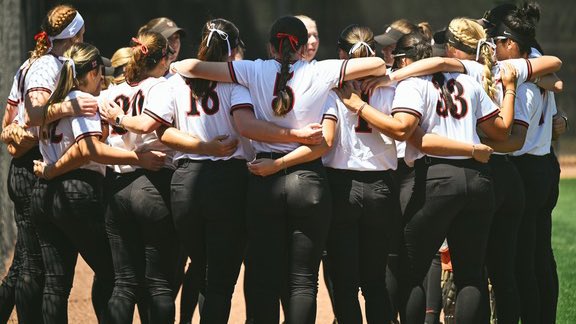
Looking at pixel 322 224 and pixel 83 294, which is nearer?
pixel 322 224

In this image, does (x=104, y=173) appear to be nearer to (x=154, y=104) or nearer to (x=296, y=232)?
(x=154, y=104)

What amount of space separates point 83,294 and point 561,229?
248 inches

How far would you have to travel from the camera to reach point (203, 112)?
548 cm

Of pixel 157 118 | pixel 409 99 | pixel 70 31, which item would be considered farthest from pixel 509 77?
pixel 70 31

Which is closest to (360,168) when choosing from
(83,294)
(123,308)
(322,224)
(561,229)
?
(322,224)

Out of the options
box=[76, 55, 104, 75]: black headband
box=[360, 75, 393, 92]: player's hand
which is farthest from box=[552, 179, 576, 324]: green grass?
box=[76, 55, 104, 75]: black headband

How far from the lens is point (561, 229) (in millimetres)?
12234

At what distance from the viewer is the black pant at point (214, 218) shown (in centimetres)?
536

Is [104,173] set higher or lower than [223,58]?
lower

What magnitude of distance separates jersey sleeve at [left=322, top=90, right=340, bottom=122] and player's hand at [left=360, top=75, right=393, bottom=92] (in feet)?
0.60

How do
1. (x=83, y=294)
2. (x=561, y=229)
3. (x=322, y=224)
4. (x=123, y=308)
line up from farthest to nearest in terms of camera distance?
(x=561, y=229), (x=83, y=294), (x=123, y=308), (x=322, y=224)

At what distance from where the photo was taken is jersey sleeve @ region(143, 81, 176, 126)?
5.50 meters

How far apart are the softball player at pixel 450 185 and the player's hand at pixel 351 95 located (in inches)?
2.4

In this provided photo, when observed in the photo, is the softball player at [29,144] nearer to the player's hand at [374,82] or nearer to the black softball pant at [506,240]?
the player's hand at [374,82]
